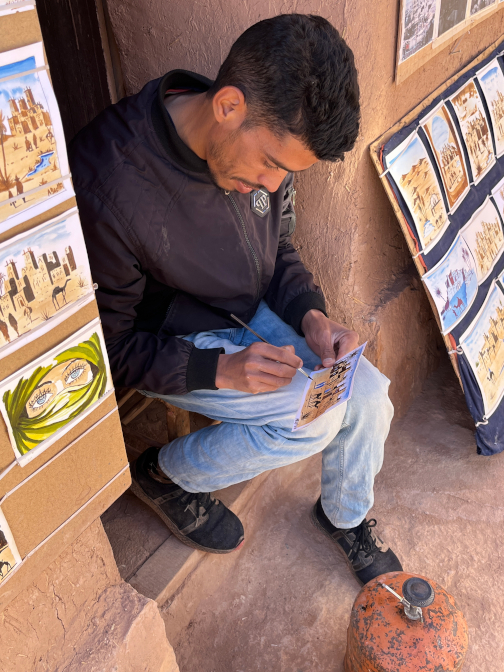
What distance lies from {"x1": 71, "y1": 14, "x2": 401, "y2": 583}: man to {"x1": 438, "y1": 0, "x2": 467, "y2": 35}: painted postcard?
94cm

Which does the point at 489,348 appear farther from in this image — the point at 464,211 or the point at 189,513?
the point at 189,513

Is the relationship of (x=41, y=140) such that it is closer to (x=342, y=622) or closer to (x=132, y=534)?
(x=132, y=534)

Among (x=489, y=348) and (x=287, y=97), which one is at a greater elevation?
(x=287, y=97)

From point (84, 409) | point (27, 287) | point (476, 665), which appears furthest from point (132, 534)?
point (27, 287)

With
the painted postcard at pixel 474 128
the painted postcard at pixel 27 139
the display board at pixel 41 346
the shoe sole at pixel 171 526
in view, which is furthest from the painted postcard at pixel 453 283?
the painted postcard at pixel 27 139

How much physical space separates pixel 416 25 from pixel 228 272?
1.14 meters

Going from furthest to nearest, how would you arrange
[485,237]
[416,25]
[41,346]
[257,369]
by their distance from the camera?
[485,237]
[416,25]
[257,369]
[41,346]

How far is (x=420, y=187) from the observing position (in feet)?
7.10

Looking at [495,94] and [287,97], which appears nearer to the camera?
[287,97]

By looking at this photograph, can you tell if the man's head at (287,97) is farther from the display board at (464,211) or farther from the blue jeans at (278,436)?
the display board at (464,211)

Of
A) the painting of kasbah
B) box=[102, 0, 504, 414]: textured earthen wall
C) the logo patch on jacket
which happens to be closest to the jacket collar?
the logo patch on jacket

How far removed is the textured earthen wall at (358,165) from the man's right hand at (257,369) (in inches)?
28.7

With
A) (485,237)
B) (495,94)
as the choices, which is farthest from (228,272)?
(495,94)

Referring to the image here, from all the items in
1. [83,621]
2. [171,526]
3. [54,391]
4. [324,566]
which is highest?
[54,391]
